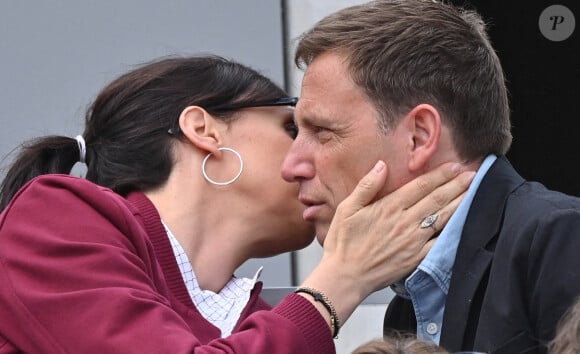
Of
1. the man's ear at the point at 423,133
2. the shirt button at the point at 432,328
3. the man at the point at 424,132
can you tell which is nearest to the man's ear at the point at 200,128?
the man at the point at 424,132

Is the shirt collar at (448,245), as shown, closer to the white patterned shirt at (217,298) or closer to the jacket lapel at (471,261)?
the jacket lapel at (471,261)

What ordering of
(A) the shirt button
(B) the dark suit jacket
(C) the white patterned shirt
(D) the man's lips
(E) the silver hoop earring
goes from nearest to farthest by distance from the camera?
(B) the dark suit jacket → (A) the shirt button → (D) the man's lips → (C) the white patterned shirt → (E) the silver hoop earring

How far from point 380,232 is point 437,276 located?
149 mm

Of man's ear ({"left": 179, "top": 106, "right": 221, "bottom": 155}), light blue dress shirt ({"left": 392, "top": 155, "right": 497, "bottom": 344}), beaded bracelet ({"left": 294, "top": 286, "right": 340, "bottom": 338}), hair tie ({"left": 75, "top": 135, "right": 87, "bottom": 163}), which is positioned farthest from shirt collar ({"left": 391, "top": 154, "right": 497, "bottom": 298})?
hair tie ({"left": 75, "top": 135, "right": 87, "bottom": 163})

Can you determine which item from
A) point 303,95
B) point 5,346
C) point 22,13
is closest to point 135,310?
point 5,346

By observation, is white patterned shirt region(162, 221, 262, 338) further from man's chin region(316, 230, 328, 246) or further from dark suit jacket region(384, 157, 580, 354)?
dark suit jacket region(384, 157, 580, 354)

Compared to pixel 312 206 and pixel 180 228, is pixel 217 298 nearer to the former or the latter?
pixel 180 228

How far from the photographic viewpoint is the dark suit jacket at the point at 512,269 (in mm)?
1902

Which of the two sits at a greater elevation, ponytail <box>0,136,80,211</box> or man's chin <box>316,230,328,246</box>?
ponytail <box>0,136,80,211</box>

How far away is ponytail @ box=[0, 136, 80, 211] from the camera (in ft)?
8.66

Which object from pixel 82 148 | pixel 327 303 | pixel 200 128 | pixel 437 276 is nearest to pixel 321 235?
pixel 327 303

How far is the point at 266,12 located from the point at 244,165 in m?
0.94

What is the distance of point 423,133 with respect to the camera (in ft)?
7.20

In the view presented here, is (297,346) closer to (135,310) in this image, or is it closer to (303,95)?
A: (135,310)
